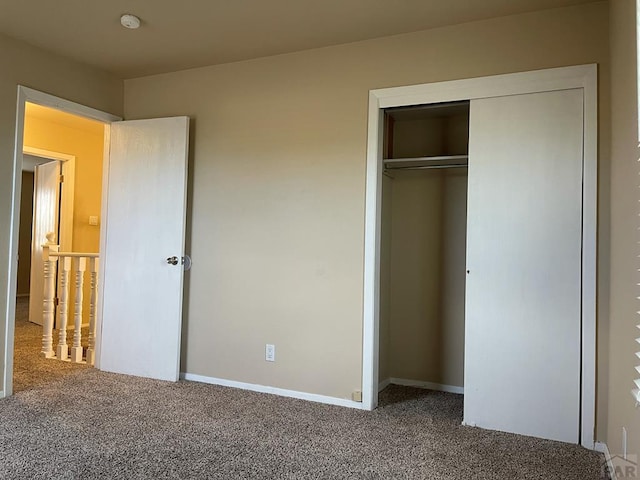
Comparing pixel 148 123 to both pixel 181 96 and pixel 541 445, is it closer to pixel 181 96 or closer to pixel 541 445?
pixel 181 96

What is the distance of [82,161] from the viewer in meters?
5.80

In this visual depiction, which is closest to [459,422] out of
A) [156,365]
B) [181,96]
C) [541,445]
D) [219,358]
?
[541,445]

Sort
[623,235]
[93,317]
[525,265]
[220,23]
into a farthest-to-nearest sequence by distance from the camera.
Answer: [93,317], [220,23], [525,265], [623,235]

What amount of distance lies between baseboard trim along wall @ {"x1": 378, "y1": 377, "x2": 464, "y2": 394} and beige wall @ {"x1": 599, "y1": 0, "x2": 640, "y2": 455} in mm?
1208

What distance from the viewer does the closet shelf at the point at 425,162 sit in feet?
10.9

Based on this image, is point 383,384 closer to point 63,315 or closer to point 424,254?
point 424,254

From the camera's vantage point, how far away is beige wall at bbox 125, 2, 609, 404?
3.01m

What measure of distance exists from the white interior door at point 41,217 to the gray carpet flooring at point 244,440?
2.87 m

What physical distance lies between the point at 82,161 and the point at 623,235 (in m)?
5.73

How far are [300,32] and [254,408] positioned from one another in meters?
2.44

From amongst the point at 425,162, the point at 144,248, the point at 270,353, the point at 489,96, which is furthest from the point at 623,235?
the point at 144,248

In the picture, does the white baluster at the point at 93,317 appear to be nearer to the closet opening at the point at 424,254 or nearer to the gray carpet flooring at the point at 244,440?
the gray carpet flooring at the point at 244,440

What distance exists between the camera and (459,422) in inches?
113

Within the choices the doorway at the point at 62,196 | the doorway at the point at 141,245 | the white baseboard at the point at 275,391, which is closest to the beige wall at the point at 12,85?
the doorway at the point at 141,245
